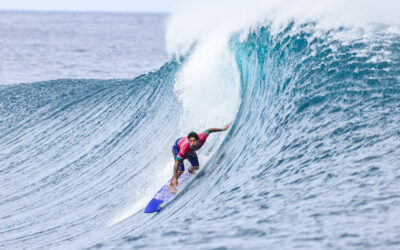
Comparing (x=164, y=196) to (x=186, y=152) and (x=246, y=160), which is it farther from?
(x=246, y=160)

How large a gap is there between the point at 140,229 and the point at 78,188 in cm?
356

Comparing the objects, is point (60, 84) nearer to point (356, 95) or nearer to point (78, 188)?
point (78, 188)

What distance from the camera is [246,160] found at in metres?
7.48

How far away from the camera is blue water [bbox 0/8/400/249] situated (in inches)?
199

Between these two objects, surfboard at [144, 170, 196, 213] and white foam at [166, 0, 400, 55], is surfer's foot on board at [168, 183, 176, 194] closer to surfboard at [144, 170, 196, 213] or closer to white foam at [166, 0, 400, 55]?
surfboard at [144, 170, 196, 213]

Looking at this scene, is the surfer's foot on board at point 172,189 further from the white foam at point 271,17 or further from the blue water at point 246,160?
the white foam at point 271,17

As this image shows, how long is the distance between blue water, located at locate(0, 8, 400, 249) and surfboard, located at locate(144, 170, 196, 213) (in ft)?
0.38

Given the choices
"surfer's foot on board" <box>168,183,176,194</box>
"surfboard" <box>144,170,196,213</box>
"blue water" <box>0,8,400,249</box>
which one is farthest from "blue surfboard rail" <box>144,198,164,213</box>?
"surfer's foot on board" <box>168,183,176,194</box>

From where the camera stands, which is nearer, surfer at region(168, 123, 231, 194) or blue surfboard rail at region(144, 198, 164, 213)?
surfer at region(168, 123, 231, 194)

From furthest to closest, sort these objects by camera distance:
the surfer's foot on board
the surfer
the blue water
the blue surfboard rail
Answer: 1. the surfer's foot on board
2. the blue surfboard rail
3. the surfer
4. the blue water

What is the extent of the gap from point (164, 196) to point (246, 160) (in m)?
1.43

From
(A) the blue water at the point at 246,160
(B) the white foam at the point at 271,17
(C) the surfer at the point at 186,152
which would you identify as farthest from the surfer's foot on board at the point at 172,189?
(B) the white foam at the point at 271,17

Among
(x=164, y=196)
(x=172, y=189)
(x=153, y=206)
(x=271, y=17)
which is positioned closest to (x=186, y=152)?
(x=172, y=189)

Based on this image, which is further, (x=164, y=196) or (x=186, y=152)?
(x=164, y=196)
